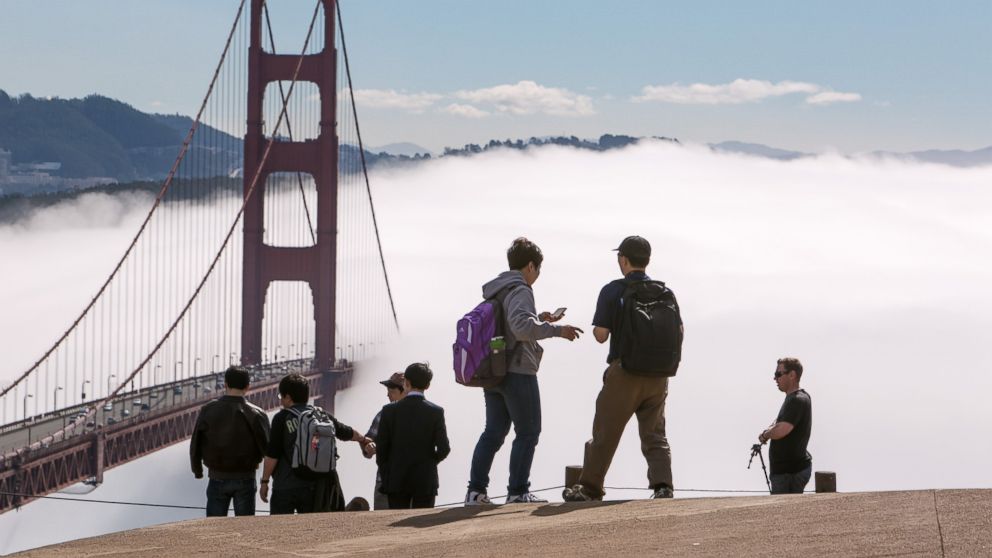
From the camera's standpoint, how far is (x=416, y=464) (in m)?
8.83

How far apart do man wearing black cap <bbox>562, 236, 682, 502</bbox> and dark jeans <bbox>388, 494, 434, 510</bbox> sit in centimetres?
91

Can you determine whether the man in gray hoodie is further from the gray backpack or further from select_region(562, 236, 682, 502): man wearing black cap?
the gray backpack

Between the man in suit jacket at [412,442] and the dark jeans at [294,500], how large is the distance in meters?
0.45

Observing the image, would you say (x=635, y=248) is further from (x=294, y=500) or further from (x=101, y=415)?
(x=101, y=415)

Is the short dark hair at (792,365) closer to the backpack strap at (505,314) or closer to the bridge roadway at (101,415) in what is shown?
the backpack strap at (505,314)

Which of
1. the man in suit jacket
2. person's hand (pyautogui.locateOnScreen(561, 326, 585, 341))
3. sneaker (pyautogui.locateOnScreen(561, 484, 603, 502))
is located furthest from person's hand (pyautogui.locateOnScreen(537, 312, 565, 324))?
sneaker (pyautogui.locateOnScreen(561, 484, 603, 502))

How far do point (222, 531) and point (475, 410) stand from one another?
154988 millimetres

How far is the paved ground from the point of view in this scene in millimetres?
6746

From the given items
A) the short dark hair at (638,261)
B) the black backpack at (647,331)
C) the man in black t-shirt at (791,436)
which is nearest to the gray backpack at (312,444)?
the black backpack at (647,331)

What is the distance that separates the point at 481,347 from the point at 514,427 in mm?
478

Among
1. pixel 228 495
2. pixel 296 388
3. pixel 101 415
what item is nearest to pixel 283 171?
pixel 101 415

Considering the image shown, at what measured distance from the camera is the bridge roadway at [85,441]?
42.3 metres

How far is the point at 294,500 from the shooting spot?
29.2 ft

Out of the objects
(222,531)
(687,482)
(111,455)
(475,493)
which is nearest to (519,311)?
(475,493)
